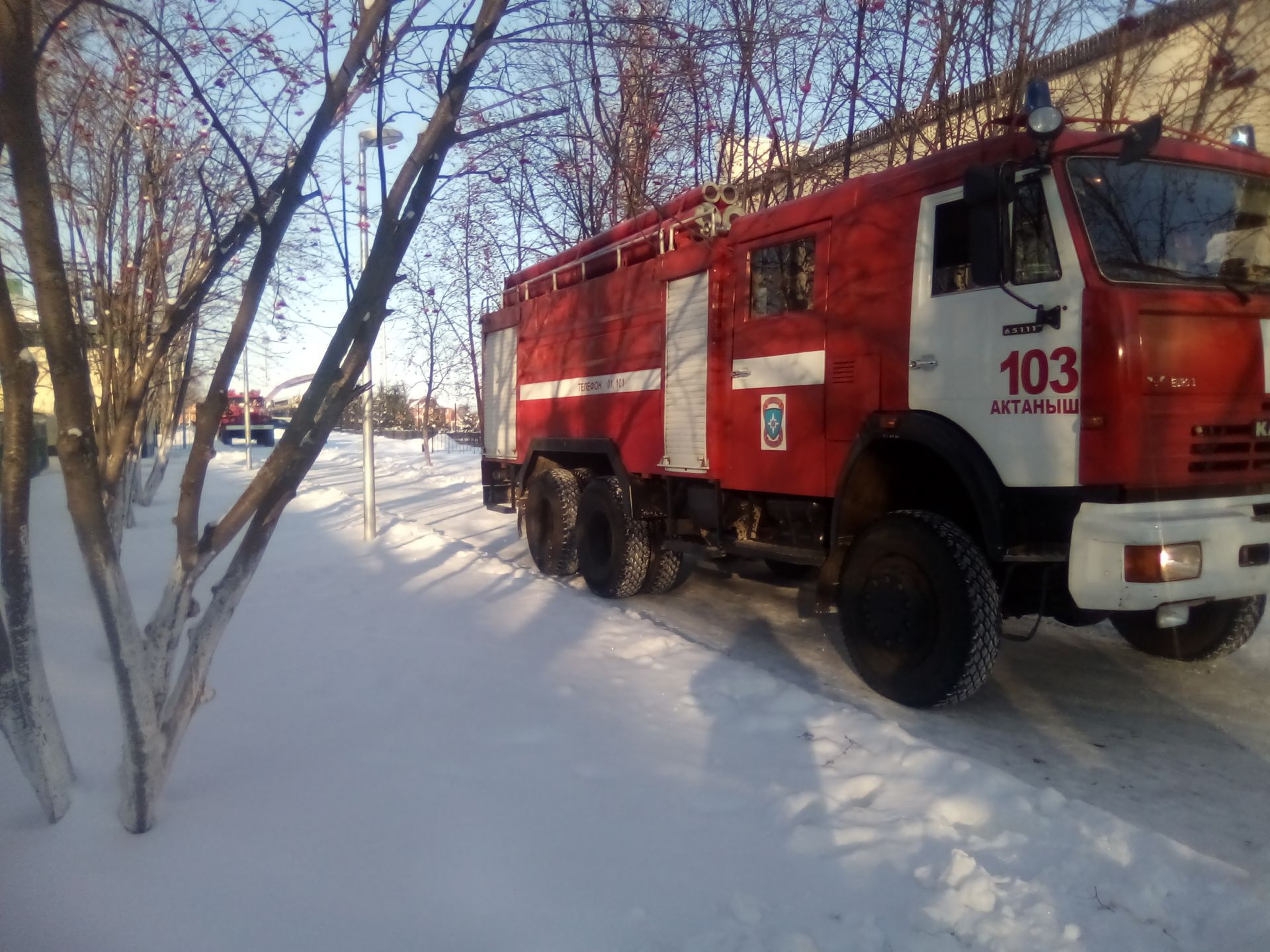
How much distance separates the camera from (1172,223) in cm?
466

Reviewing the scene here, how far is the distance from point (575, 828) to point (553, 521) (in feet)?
18.7

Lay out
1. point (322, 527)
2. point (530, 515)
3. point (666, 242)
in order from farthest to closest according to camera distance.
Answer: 1. point (322, 527)
2. point (530, 515)
3. point (666, 242)

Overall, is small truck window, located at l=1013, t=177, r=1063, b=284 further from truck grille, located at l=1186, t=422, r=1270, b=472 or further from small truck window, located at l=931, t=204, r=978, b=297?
truck grille, located at l=1186, t=422, r=1270, b=472

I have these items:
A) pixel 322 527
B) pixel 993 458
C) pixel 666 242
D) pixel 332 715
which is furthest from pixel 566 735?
pixel 322 527

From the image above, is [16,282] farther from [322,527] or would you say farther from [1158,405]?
[1158,405]

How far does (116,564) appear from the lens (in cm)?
340

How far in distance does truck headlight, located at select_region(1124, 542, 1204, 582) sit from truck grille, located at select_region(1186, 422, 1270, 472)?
0.44 metres

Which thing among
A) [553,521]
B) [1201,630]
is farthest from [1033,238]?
[553,521]

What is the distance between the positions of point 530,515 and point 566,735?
5383mm

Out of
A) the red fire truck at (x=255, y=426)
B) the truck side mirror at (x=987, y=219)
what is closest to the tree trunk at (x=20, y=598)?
the truck side mirror at (x=987, y=219)

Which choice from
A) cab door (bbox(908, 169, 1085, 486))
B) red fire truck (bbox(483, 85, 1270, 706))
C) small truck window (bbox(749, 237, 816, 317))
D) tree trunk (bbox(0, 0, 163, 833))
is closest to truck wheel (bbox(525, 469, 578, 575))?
red fire truck (bbox(483, 85, 1270, 706))

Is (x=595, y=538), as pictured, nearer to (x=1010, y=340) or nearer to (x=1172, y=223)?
(x=1010, y=340)

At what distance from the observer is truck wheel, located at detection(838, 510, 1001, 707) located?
15.4 ft

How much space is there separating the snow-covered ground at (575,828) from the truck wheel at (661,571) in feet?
6.98
